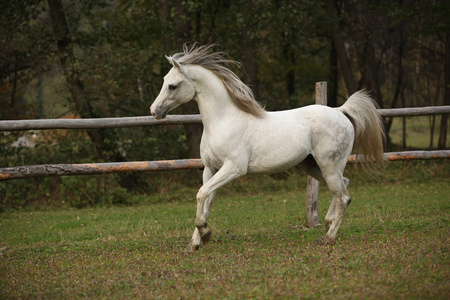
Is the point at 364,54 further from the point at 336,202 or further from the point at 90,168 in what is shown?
the point at 90,168

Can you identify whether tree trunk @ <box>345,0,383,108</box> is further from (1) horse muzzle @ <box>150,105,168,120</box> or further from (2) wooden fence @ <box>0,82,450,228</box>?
(1) horse muzzle @ <box>150,105,168,120</box>

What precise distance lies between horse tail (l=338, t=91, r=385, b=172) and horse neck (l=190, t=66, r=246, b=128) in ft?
4.92

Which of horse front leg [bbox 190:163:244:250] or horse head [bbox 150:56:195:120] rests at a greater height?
horse head [bbox 150:56:195:120]

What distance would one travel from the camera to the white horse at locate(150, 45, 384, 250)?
534cm

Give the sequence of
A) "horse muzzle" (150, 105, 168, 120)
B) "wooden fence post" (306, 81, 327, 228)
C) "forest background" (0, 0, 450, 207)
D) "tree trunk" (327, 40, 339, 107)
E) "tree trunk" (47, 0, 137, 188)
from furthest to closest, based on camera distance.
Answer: "tree trunk" (327, 40, 339, 107)
"tree trunk" (47, 0, 137, 188)
"forest background" (0, 0, 450, 207)
"wooden fence post" (306, 81, 327, 228)
"horse muzzle" (150, 105, 168, 120)

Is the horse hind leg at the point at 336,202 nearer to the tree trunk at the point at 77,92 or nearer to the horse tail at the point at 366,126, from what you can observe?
the horse tail at the point at 366,126

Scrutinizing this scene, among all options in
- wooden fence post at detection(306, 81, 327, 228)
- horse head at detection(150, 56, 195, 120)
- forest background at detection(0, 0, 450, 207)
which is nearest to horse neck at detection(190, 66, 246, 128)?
horse head at detection(150, 56, 195, 120)

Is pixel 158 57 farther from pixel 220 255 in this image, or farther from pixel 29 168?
pixel 220 255

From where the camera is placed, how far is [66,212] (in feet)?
32.5

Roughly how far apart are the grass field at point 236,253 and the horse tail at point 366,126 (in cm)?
100

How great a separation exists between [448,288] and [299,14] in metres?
10.2

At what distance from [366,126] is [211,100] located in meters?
2.05

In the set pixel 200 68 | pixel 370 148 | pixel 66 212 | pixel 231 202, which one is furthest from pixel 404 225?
pixel 66 212

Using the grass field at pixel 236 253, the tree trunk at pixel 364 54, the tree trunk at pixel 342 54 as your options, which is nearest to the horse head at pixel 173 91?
the grass field at pixel 236 253
